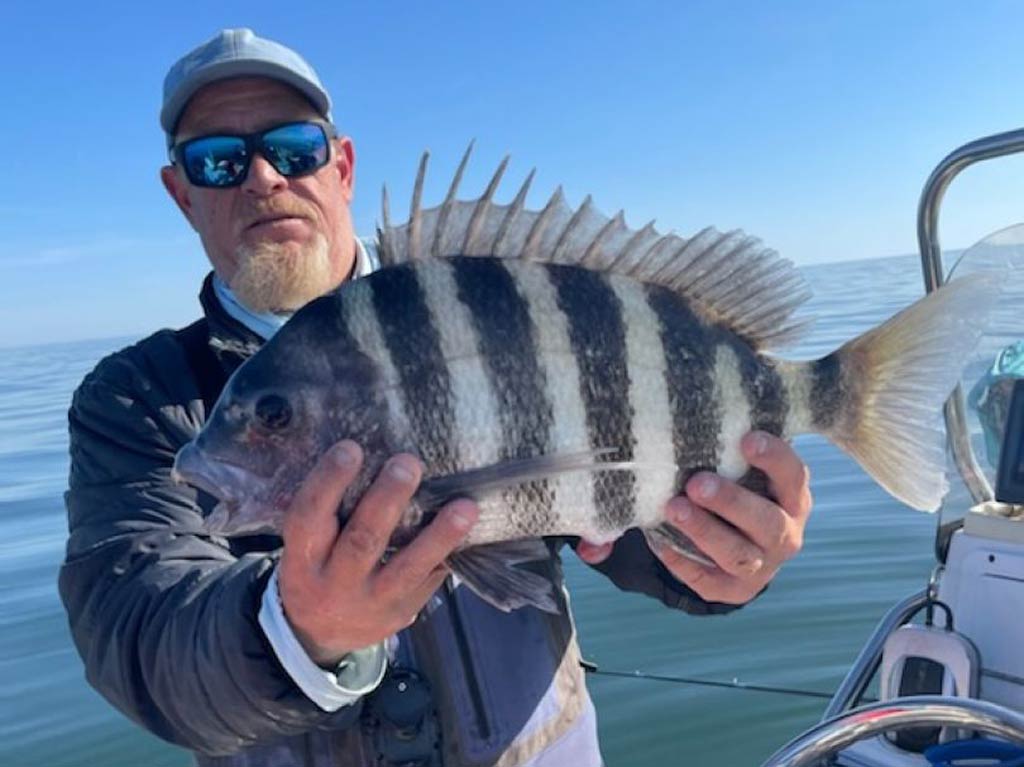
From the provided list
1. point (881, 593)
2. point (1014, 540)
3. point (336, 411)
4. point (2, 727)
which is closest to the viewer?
point (336, 411)

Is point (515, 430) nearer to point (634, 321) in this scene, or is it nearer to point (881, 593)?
point (634, 321)

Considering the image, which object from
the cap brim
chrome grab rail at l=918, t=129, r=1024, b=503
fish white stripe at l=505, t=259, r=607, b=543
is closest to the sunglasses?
the cap brim

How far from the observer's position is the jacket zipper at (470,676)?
1.89 meters

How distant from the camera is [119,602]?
60.1 inches

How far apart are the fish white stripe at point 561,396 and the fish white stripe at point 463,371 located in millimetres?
95

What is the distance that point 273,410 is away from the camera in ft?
4.50

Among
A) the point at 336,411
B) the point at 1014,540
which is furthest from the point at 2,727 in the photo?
the point at 1014,540

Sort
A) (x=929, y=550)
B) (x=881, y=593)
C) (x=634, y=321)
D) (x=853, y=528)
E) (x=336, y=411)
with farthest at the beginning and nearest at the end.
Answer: (x=853, y=528)
(x=929, y=550)
(x=881, y=593)
(x=634, y=321)
(x=336, y=411)

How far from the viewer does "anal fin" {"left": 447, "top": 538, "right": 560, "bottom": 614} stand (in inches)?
55.4

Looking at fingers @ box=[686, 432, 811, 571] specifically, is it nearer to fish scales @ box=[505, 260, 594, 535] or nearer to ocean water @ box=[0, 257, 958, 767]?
fish scales @ box=[505, 260, 594, 535]

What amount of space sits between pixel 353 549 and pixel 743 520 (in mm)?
655

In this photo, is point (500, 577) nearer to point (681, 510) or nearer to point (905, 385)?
point (681, 510)

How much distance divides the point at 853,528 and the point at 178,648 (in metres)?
5.50

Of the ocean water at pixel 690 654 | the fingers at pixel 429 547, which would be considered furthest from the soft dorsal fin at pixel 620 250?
the ocean water at pixel 690 654
